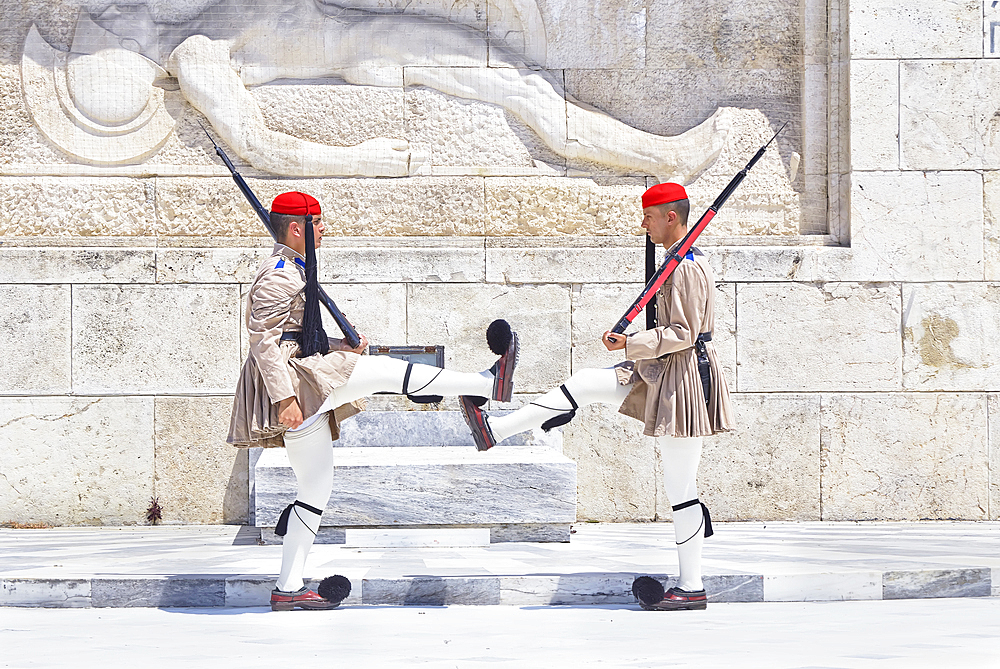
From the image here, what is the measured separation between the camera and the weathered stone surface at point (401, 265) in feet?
25.9

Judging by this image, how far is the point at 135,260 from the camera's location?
7801mm

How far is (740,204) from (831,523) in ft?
7.58

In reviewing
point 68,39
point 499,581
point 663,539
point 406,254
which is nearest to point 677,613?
point 499,581

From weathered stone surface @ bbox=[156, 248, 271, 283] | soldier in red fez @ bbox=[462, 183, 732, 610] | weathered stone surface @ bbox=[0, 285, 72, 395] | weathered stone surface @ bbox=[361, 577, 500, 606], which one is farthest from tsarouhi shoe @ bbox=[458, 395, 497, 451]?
weathered stone surface @ bbox=[0, 285, 72, 395]

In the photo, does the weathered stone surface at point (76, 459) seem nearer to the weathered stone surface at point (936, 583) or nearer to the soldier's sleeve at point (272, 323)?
the soldier's sleeve at point (272, 323)

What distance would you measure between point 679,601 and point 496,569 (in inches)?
37.9

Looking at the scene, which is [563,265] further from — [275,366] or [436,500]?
[275,366]

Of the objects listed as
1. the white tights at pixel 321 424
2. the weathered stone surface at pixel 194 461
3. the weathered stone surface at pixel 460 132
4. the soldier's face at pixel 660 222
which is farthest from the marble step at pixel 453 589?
the weathered stone surface at pixel 460 132

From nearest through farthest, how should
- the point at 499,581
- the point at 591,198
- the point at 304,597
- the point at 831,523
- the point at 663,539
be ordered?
the point at 304,597 < the point at 499,581 < the point at 663,539 < the point at 831,523 < the point at 591,198

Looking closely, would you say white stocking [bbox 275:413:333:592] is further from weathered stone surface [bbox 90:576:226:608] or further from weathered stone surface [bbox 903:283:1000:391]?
weathered stone surface [bbox 903:283:1000:391]

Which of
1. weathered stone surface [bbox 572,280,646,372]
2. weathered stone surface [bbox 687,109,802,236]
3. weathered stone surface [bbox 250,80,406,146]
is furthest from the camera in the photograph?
weathered stone surface [bbox 687,109,802,236]

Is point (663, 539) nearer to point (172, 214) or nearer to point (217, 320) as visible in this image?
point (217, 320)

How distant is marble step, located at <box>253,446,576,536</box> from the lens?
260 inches

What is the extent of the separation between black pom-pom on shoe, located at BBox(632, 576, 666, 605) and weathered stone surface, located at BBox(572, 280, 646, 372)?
10.4ft
